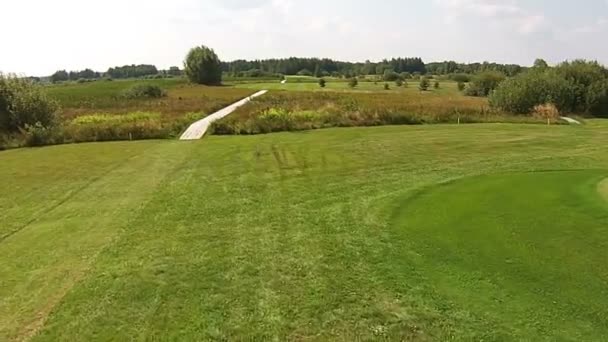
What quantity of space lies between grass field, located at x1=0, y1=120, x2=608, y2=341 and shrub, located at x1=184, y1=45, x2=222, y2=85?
4415 inches

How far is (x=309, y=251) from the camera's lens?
39.9 feet

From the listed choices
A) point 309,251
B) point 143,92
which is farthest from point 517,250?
point 143,92

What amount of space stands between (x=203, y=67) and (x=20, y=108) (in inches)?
3886

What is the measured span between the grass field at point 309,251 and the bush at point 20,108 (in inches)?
568

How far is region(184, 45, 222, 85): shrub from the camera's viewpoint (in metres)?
132

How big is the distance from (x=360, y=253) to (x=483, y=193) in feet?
21.1

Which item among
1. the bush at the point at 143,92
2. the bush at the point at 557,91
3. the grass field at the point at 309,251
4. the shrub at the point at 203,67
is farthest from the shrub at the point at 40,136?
the shrub at the point at 203,67

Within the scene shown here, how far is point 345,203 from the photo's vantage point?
53.9 ft

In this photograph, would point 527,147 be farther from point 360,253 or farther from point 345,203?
point 360,253

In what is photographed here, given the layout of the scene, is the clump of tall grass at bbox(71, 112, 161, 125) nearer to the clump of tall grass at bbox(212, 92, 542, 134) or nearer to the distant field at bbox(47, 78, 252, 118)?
the distant field at bbox(47, 78, 252, 118)

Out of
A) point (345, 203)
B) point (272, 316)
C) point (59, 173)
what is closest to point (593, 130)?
point (345, 203)

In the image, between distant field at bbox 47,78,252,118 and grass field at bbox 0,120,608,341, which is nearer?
grass field at bbox 0,120,608,341

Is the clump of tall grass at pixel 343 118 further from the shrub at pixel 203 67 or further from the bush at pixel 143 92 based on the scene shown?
the shrub at pixel 203 67

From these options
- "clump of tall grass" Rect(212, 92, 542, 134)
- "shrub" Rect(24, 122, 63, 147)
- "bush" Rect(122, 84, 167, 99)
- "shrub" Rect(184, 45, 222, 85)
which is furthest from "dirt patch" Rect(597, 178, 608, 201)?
"shrub" Rect(184, 45, 222, 85)
